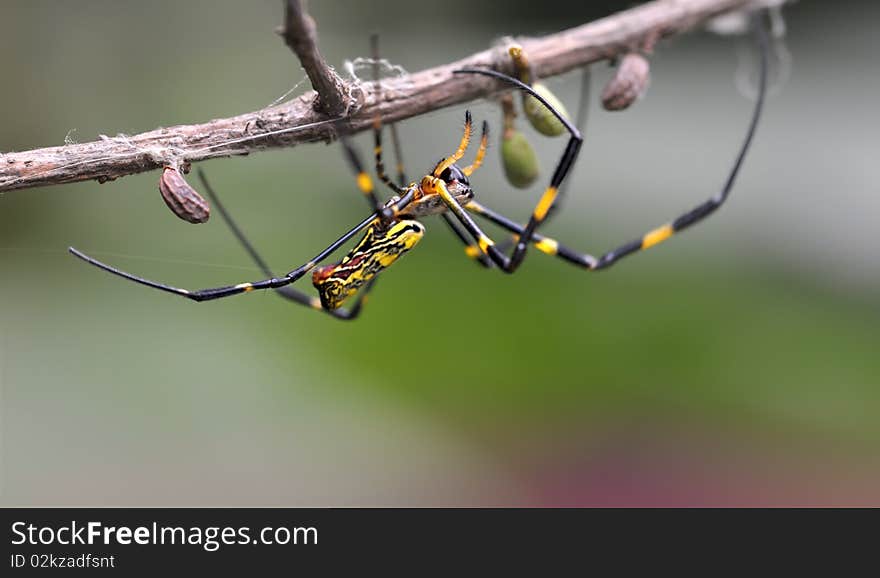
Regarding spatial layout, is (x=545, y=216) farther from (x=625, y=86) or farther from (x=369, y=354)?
(x=369, y=354)

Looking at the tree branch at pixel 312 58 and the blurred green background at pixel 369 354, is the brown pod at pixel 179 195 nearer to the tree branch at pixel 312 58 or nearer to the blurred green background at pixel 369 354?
the tree branch at pixel 312 58

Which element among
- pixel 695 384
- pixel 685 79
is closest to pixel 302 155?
pixel 695 384

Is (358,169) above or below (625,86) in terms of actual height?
below

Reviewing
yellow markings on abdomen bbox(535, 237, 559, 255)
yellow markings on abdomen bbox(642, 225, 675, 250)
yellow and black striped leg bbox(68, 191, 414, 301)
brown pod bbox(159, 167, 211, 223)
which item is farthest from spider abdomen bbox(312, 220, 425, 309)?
yellow markings on abdomen bbox(642, 225, 675, 250)

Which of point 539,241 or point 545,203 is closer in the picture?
point 545,203

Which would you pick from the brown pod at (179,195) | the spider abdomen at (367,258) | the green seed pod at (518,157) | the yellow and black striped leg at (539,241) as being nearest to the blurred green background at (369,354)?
the green seed pod at (518,157)

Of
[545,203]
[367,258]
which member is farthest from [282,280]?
[545,203]
